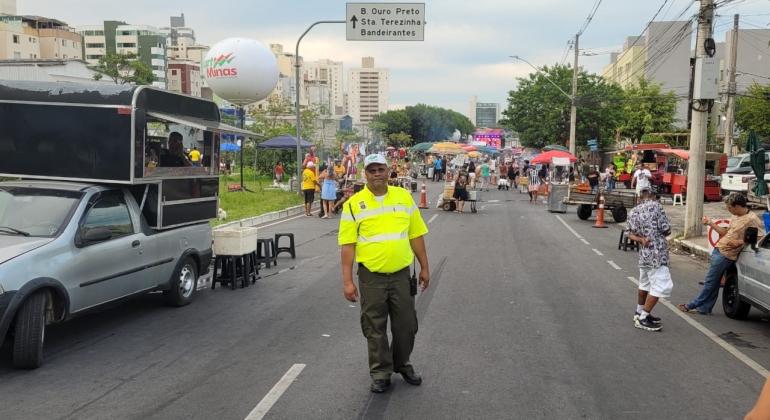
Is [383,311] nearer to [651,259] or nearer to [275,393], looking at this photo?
[275,393]

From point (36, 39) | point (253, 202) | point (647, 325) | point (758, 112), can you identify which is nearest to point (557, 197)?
point (253, 202)

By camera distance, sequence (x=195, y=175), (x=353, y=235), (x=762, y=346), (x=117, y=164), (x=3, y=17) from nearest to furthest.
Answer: (x=353, y=235) < (x=762, y=346) < (x=117, y=164) < (x=195, y=175) < (x=3, y=17)

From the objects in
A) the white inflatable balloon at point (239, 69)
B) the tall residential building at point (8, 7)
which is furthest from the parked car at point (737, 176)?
the tall residential building at point (8, 7)

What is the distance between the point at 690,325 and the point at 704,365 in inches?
71.2

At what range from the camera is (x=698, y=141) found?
51.7ft

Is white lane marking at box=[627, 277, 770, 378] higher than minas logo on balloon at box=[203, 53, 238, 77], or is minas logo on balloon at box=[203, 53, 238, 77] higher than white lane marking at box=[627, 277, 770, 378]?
minas logo on balloon at box=[203, 53, 238, 77]

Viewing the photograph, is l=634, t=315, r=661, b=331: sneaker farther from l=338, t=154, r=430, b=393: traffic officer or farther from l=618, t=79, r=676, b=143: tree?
l=618, t=79, r=676, b=143: tree

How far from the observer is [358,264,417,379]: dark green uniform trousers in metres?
5.36

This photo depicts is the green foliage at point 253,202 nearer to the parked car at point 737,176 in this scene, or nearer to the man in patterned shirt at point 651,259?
the man in patterned shirt at point 651,259

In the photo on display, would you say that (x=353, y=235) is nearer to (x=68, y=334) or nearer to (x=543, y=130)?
(x=68, y=334)

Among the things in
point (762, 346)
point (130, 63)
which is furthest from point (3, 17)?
point (762, 346)

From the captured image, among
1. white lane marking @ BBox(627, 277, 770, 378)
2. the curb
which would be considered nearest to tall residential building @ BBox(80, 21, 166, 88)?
the curb

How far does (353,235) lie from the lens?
17.8 feet

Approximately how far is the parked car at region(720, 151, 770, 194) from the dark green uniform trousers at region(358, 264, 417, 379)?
19.3 metres
